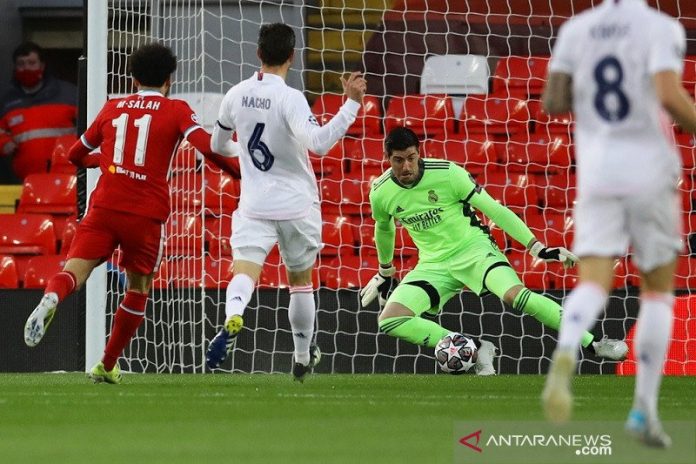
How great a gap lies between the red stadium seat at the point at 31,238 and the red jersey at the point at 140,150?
456 cm

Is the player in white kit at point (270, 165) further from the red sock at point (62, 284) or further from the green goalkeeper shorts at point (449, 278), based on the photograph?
the green goalkeeper shorts at point (449, 278)

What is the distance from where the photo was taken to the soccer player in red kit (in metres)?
7.86

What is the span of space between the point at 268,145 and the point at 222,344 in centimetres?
118

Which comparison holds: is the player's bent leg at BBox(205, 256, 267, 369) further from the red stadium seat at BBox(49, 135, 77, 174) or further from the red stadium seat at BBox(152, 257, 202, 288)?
the red stadium seat at BBox(49, 135, 77, 174)

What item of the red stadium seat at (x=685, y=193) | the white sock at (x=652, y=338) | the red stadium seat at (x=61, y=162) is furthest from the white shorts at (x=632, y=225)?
the red stadium seat at (x=61, y=162)

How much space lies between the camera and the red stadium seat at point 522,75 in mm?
12781

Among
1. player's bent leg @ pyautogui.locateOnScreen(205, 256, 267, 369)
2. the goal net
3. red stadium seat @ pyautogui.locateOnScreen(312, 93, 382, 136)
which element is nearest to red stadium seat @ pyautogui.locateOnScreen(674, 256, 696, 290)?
the goal net

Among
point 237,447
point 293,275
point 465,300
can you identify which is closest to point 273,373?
point 465,300

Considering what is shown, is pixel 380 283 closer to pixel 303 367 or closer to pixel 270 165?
pixel 303 367

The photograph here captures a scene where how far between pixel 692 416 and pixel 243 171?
295cm

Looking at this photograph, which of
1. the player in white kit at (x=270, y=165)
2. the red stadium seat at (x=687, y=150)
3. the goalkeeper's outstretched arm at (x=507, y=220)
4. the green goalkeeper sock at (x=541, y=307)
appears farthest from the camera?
the red stadium seat at (x=687, y=150)

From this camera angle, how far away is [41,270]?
11.7m

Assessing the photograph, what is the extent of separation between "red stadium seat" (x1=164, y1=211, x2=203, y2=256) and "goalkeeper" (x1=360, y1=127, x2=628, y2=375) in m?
2.28

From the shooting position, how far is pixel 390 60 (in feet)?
45.3
